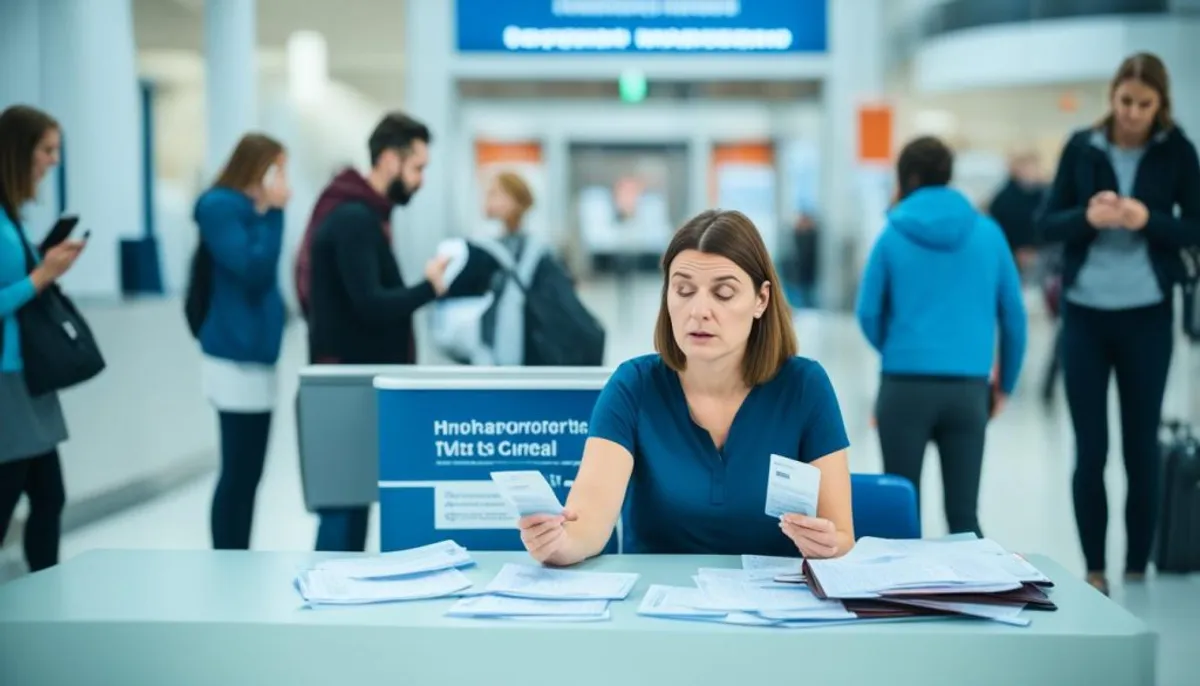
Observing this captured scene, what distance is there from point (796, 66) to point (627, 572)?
5087 millimetres

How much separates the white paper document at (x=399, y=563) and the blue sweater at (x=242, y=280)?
7.37 ft

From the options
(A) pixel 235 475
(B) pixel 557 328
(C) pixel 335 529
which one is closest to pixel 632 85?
(B) pixel 557 328

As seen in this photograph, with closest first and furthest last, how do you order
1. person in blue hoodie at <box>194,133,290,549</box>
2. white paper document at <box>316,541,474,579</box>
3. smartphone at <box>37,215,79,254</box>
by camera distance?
white paper document at <box>316,541,474,579</box> < smartphone at <box>37,215,79,254</box> < person in blue hoodie at <box>194,133,290,549</box>

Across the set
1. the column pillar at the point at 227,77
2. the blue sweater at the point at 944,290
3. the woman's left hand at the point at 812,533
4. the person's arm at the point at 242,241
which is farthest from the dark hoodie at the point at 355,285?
the column pillar at the point at 227,77

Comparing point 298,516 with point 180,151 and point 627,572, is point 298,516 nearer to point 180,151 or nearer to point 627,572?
point 627,572

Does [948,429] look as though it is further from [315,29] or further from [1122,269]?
[315,29]

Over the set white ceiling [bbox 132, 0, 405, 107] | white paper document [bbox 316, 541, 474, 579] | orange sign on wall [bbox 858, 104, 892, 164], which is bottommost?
white paper document [bbox 316, 541, 474, 579]

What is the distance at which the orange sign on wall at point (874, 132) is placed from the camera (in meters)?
7.51

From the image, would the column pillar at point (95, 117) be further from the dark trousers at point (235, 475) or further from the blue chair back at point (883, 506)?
the blue chair back at point (883, 506)

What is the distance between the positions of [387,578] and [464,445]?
1030 mm

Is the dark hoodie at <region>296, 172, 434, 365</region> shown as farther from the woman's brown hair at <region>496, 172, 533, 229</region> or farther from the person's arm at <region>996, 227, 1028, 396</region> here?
the person's arm at <region>996, 227, 1028, 396</region>

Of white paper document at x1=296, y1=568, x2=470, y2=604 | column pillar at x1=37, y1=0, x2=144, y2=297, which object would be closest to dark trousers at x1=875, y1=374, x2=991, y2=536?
white paper document at x1=296, y1=568, x2=470, y2=604

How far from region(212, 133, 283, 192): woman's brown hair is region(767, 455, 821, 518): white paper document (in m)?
2.75

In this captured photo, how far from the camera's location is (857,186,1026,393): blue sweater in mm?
4035
